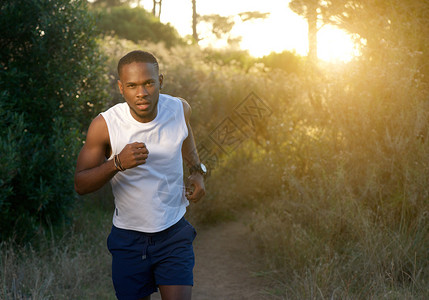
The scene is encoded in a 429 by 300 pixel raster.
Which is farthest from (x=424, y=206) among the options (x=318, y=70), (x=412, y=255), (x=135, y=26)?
(x=135, y=26)

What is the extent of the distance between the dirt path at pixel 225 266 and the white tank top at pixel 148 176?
230 cm

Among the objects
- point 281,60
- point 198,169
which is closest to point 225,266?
point 198,169

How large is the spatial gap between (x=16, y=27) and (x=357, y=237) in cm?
442

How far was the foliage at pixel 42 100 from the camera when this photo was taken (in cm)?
486

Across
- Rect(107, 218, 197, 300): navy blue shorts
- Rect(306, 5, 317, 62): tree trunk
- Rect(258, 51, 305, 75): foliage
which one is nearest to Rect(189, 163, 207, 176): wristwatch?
Rect(107, 218, 197, 300): navy blue shorts

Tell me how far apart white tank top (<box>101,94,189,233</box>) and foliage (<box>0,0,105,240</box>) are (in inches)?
90.4

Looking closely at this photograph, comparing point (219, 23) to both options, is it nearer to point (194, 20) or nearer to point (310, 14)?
point (194, 20)

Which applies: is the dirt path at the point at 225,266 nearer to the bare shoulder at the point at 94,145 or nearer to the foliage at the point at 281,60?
the bare shoulder at the point at 94,145

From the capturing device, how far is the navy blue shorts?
8.66 feet

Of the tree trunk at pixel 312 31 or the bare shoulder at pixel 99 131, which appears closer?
the bare shoulder at pixel 99 131

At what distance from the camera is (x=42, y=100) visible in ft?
17.7

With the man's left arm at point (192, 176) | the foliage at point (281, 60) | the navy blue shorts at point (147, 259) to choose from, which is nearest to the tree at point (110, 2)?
the foliage at point (281, 60)

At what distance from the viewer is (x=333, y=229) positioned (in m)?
4.74

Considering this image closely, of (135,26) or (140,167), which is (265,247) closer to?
(140,167)
